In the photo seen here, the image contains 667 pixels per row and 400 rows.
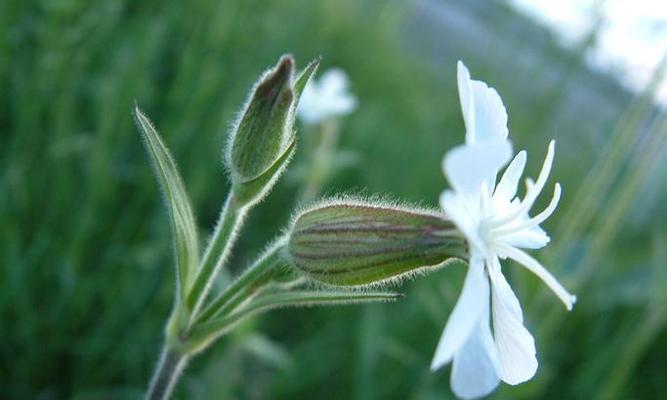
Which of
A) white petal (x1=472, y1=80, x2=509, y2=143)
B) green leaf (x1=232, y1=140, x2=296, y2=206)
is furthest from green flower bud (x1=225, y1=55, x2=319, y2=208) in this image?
white petal (x1=472, y1=80, x2=509, y2=143)

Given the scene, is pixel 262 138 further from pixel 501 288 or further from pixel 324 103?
pixel 324 103

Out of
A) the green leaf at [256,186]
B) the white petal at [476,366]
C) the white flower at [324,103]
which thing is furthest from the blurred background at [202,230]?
the white petal at [476,366]

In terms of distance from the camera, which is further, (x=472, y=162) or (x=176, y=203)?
(x=176, y=203)

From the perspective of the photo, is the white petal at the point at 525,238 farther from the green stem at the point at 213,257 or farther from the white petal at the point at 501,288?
the green stem at the point at 213,257

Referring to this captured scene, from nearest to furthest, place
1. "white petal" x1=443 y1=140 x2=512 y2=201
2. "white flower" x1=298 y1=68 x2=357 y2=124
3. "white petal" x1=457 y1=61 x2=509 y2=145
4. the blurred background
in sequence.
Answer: "white petal" x1=443 y1=140 x2=512 y2=201 < "white petal" x1=457 y1=61 x2=509 y2=145 < the blurred background < "white flower" x1=298 y1=68 x2=357 y2=124

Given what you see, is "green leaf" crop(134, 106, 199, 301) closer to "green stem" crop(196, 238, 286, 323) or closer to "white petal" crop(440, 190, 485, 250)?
"green stem" crop(196, 238, 286, 323)

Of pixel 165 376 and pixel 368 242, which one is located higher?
pixel 368 242

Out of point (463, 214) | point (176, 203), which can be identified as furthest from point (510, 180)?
point (176, 203)
